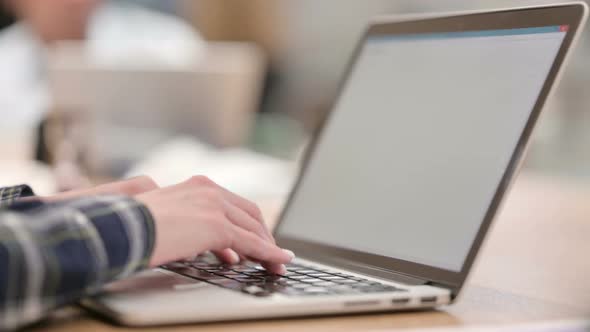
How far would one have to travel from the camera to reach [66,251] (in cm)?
58

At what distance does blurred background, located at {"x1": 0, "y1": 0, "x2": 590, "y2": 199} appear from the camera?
190 cm

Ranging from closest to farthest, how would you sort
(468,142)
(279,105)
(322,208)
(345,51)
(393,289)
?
(393,289) → (468,142) → (322,208) → (279,105) → (345,51)

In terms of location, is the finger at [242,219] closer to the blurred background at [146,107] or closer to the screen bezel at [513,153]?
the screen bezel at [513,153]

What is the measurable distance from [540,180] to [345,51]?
11.1 ft

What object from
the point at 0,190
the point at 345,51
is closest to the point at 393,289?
the point at 0,190

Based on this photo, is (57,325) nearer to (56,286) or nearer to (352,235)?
(56,286)

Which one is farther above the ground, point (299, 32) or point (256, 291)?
point (299, 32)

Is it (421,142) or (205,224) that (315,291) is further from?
(421,142)

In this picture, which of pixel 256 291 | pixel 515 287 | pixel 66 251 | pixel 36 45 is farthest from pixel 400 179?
pixel 36 45

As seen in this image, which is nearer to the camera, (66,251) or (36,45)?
(66,251)

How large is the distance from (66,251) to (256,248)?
0.64 ft

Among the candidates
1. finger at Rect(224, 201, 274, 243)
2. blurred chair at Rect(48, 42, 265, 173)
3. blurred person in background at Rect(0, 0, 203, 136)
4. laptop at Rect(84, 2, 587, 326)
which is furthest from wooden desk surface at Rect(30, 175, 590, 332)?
blurred person in background at Rect(0, 0, 203, 136)

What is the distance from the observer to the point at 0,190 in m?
0.85

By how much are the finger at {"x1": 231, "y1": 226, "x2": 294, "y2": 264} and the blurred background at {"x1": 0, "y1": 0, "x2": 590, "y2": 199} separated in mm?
262
